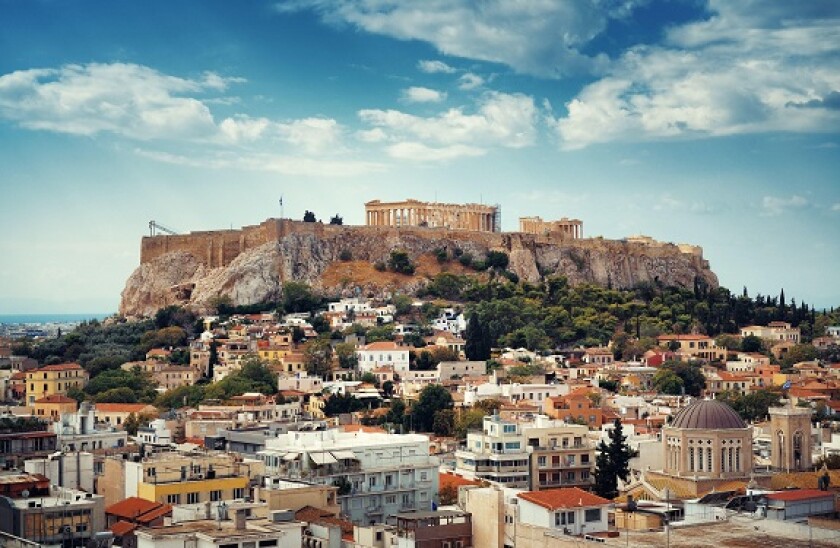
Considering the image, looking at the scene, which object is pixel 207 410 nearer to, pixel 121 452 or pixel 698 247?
pixel 121 452

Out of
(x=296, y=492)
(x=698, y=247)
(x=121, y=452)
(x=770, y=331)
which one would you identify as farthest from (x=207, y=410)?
(x=698, y=247)

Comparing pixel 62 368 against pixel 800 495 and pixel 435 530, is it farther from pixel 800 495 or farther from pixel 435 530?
pixel 800 495

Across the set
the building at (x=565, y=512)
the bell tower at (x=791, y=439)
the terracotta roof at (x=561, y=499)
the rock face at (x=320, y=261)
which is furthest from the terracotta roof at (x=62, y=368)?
the building at (x=565, y=512)

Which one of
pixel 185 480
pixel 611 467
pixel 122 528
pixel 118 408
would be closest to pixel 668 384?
pixel 118 408

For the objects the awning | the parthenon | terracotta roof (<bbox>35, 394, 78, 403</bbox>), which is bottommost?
the awning

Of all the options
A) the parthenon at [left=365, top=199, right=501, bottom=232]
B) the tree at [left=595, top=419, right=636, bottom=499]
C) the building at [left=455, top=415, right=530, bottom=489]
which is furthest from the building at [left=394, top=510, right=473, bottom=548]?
the parthenon at [left=365, top=199, right=501, bottom=232]

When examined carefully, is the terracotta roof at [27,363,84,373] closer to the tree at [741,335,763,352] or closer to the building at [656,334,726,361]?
the building at [656,334,726,361]
